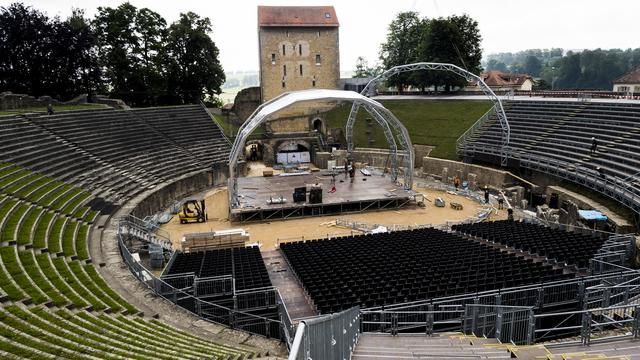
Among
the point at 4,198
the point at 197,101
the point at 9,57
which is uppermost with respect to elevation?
the point at 9,57

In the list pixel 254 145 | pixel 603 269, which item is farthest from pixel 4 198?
pixel 254 145

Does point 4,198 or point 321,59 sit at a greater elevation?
point 321,59

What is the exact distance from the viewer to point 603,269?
16.7 m

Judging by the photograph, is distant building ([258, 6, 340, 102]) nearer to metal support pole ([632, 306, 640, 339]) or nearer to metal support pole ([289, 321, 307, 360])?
metal support pole ([632, 306, 640, 339])

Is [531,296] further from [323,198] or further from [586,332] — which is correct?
[323,198]

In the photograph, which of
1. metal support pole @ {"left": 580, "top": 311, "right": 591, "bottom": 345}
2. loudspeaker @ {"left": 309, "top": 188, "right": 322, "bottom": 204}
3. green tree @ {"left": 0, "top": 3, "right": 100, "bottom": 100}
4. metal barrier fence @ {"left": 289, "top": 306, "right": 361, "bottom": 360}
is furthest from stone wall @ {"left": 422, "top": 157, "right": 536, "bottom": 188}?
green tree @ {"left": 0, "top": 3, "right": 100, "bottom": 100}

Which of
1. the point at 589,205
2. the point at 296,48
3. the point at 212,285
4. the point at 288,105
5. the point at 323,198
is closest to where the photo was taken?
the point at 212,285

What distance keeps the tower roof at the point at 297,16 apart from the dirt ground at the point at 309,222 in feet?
110

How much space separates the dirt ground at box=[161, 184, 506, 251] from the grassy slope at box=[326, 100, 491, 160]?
485 inches

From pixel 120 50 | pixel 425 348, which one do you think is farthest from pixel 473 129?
pixel 120 50

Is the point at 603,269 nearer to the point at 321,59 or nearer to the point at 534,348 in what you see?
the point at 534,348

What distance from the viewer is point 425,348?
9.97 meters

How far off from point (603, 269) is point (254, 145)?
44575 mm

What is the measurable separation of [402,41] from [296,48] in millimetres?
21892
